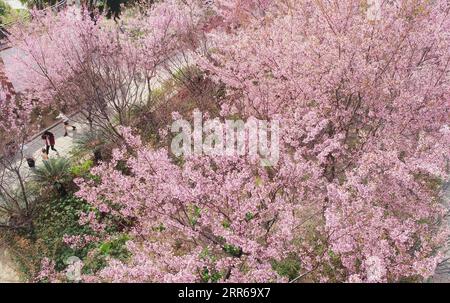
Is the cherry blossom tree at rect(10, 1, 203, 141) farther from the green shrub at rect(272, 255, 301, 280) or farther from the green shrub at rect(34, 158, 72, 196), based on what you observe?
the green shrub at rect(272, 255, 301, 280)

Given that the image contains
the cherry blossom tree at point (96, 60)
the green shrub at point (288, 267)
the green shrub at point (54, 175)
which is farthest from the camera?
the cherry blossom tree at point (96, 60)

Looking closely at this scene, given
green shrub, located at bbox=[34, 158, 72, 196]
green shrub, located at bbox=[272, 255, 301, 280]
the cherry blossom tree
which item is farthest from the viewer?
the cherry blossom tree

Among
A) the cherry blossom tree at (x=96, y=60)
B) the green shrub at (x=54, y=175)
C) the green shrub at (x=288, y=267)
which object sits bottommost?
the green shrub at (x=288, y=267)

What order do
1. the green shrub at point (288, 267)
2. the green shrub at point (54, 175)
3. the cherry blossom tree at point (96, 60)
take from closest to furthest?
the green shrub at point (288, 267)
the green shrub at point (54, 175)
the cherry blossom tree at point (96, 60)

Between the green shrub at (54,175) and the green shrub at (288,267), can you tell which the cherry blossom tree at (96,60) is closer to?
the green shrub at (54,175)

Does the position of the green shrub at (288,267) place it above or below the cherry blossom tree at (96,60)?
below

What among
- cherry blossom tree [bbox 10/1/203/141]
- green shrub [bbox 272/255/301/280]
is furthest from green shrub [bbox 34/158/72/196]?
green shrub [bbox 272/255/301/280]

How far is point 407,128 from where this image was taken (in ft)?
28.2

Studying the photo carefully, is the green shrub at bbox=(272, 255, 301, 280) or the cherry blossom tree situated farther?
the cherry blossom tree

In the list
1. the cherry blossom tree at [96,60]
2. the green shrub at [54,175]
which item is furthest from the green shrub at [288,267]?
the green shrub at [54,175]

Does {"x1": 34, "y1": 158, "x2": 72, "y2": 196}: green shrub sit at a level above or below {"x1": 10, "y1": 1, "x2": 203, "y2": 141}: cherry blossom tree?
below

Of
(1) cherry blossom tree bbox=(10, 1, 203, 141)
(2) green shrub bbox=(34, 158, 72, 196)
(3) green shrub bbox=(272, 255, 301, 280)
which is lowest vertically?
(3) green shrub bbox=(272, 255, 301, 280)

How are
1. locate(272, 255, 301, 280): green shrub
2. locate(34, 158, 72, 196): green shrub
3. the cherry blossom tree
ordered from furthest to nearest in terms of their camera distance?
the cherry blossom tree < locate(34, 158, 72, 196): green shrub < locate(272, 255, 301, 280): green shrub
